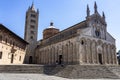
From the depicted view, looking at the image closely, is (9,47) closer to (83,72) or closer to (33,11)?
(83,72)

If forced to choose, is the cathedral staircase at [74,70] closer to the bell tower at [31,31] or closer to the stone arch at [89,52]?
the stone arch at [89,52]

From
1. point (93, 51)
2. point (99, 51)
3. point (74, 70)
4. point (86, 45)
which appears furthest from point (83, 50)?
point (74, 70)

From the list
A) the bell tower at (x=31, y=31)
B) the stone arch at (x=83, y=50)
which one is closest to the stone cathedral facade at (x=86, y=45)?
the stone arch at (x=83, y=50)

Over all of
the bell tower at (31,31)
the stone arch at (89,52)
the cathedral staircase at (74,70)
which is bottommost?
the cathedral staircase at (74,70)

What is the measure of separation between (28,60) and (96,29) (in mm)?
22328

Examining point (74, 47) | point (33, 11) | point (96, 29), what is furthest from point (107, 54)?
point (33, 11)

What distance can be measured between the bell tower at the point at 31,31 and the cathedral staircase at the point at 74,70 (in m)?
20.7

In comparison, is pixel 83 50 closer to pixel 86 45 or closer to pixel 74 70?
pixel 86 45

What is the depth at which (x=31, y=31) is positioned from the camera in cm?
4506

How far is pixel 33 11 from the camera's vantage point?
46906 millimetres

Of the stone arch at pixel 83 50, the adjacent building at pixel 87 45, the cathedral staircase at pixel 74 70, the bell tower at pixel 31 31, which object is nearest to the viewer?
the cathedral staircase at pixel 74 70

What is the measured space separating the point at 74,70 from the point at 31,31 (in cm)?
2776

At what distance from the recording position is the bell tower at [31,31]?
145 feet

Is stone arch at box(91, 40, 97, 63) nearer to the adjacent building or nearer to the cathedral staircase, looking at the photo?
the adjacent building
